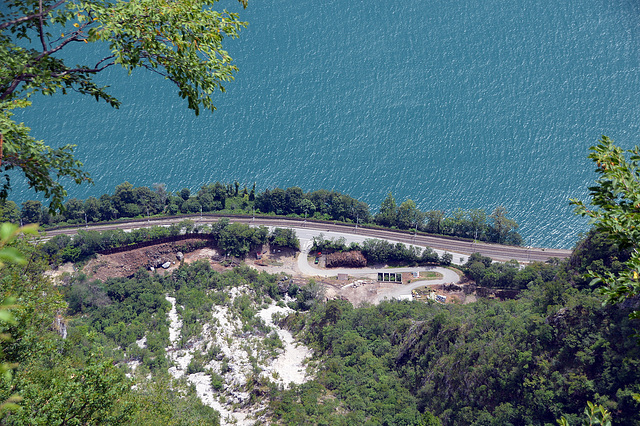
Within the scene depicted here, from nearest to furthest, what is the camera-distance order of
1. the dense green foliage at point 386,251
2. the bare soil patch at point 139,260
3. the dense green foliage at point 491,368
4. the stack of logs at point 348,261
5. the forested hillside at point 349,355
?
1. the forested hillside at point 349,355
2. the dense green foliage at point 491,368
3. the bare soil patch at point 139,260
4. the dense green foliage at point 386,251
5. the stack of logs at point 348,261

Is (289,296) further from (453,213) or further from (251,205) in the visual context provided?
(453,213)

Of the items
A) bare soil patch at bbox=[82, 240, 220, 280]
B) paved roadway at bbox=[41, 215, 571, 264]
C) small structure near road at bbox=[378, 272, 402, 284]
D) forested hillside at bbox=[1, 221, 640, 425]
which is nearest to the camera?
forested hillside at bbox=[1, 221, 640, 425]

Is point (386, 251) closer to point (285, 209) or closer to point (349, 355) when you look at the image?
point (285, 209)

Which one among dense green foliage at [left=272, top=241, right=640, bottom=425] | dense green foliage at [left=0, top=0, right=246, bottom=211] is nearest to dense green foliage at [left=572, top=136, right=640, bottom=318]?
dense green foliage at [left=0, top=0, right=246, bottom=211]

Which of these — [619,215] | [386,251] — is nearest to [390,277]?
[386,251]

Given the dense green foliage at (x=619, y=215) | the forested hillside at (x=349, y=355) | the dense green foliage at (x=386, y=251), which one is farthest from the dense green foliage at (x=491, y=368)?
the dense green foliage at (x=619, y=215)

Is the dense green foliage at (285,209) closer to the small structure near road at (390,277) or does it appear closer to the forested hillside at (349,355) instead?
the small structure near road at (390,277)

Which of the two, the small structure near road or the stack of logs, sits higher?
the stack of logs

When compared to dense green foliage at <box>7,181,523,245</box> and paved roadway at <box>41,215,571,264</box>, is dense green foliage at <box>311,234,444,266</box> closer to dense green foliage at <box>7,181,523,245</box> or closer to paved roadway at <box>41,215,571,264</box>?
paved roadway at <box>41,215,571,264</box>
